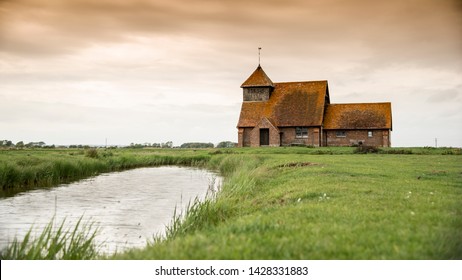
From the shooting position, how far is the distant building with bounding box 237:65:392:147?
2153 inches

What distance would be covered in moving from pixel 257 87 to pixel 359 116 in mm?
13964

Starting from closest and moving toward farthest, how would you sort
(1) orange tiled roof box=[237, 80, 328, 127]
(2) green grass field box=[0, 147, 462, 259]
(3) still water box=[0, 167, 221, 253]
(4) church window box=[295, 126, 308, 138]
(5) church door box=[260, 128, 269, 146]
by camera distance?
(2) green grass field box=[0, 147, 462, 259] < (3) still water box=[0, 167, 221, 253] < (4) church window box=[295, 126, 308, 138] < (1) orange tiled roof box=[237, 80, 328, 127] < (5) church door box=[260, 128, 269, 146]

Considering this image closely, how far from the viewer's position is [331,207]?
10.2 meters

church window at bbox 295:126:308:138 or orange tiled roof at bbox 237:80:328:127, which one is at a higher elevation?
orange tiled roof at bbox 237:80:328:127

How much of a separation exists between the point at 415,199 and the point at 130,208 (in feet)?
36.7

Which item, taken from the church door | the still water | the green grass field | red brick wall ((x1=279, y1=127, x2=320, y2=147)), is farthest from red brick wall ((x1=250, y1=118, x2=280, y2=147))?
the green grass field

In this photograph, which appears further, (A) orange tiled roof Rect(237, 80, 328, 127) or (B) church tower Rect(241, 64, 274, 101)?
(B) church tower Rect(241, 64, 274, 101)

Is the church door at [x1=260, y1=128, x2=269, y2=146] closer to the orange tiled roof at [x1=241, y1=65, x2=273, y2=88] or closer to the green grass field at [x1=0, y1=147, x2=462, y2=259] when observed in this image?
the orange tiled roof at [x1=241, y1=65, x2=273, y2=88]

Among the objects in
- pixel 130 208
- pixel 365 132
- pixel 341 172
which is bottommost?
pixel 130 208

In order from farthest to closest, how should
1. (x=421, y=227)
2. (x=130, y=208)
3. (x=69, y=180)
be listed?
(x=69, y=180) → (x=130, y=208) → (x=421, y=227)

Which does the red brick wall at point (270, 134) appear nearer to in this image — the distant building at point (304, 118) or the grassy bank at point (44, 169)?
the distant building at point (304, 118)

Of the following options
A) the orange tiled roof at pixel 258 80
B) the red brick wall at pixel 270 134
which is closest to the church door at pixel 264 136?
the red brick wall at pixel 270 134
